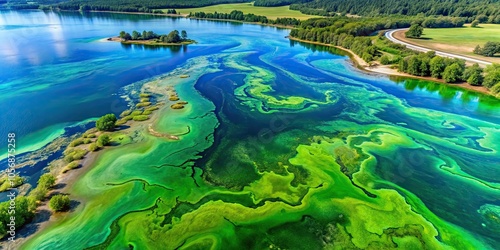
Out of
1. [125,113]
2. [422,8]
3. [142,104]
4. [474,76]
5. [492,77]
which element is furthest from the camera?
[422,8]

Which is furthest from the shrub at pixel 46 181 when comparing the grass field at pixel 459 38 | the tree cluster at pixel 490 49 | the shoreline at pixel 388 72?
the tree cluster at pixel 490 49

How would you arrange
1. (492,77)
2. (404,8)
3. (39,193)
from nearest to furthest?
(39,193)
(492,77)
(404,8)

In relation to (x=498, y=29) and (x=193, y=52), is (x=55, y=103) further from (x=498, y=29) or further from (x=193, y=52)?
(x=498, y=29)

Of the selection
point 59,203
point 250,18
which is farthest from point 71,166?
point 250,18

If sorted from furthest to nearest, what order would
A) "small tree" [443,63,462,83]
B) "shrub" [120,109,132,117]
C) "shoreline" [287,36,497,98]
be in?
"small tree" [443,63,462,83], "shoreline" [287,36,497,98], "shrub" [120,109,132,117]

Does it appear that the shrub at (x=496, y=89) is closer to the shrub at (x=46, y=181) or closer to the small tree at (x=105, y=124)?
the small tree at (x=105, y=124)

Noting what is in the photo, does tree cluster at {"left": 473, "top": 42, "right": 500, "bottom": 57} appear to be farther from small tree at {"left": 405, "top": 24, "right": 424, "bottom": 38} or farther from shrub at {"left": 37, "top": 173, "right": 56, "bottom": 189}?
shrub at {"left": 37, "top": 173, "right": 56, "bottom": 189}

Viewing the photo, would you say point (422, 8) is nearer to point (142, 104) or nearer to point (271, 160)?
point (271, 160)

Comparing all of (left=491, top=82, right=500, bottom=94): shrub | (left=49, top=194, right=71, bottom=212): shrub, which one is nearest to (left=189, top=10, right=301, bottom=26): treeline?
(left=491, top=82, right=500, bottom=94): shrub
